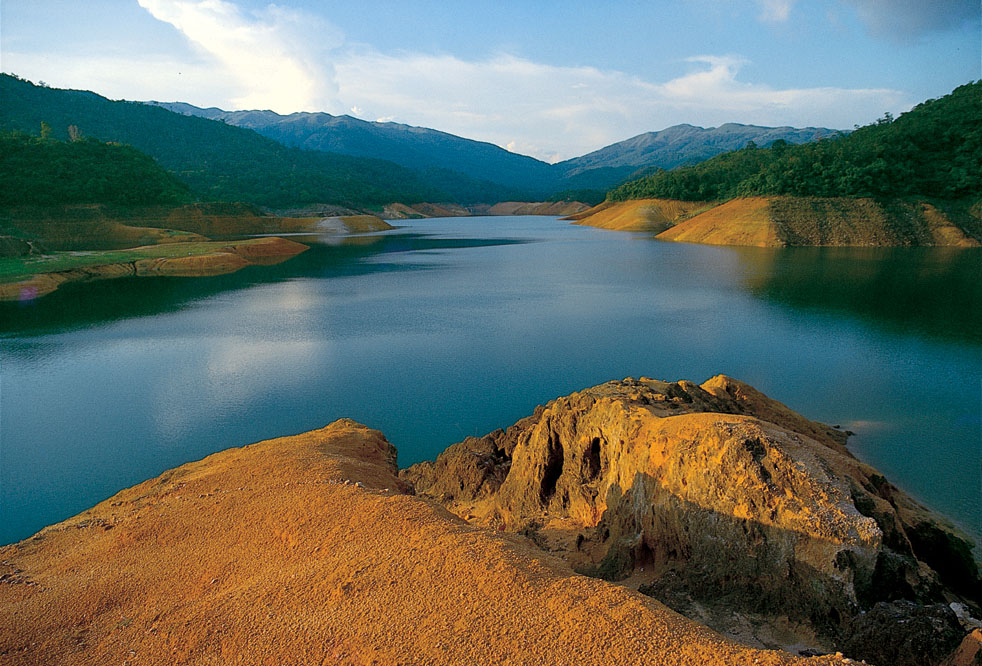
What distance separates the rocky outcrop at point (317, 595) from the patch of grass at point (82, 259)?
135 feet

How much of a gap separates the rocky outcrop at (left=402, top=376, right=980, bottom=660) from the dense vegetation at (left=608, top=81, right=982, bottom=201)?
203 ft

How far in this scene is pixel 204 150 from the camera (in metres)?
143

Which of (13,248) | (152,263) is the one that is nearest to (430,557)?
(152,263)

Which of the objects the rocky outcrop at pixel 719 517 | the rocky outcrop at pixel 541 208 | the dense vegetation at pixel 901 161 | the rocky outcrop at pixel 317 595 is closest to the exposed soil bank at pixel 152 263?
the rocky outcrop at pixel 317 595

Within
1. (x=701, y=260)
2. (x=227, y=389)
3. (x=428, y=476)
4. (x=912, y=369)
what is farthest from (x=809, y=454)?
(x=701, y=260)

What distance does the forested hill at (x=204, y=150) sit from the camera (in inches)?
4382

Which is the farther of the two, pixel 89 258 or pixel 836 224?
pixel 836 224

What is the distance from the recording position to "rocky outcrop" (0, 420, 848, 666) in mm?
4379

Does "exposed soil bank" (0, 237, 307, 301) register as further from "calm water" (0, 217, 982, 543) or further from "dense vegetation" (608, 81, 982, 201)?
"dense vegetation" (608, 81, 982, 201)

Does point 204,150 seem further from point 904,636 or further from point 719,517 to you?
point 904,636

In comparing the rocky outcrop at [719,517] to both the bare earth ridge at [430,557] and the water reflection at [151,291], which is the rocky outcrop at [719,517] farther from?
the water reflection at [151,291]

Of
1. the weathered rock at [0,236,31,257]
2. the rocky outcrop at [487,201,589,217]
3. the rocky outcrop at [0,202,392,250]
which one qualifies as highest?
the rocky outcrop at [487,201,589,217]

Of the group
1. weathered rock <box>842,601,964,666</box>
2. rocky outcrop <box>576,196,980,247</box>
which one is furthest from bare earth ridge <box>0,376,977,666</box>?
rocky outcrop <box>576,196,980,247</box>

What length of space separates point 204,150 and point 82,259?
113 metres
